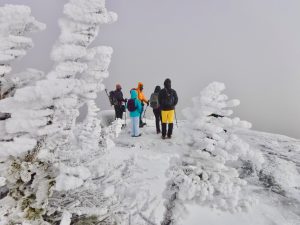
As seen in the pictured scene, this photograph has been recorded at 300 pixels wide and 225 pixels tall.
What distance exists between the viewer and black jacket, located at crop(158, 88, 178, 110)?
1212 centimetres

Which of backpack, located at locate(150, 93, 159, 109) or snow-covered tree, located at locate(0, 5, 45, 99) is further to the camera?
backpack, located at locate(150, 93, 159, 109)

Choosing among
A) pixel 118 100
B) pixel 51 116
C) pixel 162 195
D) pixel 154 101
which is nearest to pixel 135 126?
pixel 154 101

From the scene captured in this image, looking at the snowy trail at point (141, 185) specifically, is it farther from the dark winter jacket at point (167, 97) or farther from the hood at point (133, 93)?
the hood at point (133, 93)

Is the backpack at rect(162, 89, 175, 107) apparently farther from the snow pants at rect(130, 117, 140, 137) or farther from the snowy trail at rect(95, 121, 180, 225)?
the snowy trail at rect(95, 121, 180, 225)

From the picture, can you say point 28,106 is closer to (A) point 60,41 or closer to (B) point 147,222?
(A) point 60,41

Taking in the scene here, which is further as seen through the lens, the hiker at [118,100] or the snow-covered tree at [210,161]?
the hiker at [118,100]

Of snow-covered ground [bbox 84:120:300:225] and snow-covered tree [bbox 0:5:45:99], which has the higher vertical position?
snow-covered tree [bbox 0:5:45:99]

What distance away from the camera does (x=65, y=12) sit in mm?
4863

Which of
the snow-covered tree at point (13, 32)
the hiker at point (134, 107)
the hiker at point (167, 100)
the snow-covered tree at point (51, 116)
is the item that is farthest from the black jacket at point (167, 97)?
the snow-covered tree at point (13, 32)

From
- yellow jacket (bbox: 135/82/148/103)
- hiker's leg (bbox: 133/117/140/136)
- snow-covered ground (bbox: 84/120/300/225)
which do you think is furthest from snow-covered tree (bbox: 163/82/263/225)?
yellow jacket (bbox: 135/82/148/103)

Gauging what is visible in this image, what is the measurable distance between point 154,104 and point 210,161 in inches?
218

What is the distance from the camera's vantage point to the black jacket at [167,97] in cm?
1212

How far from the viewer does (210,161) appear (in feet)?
26.7

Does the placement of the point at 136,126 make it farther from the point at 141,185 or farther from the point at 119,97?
the point at 141,185
